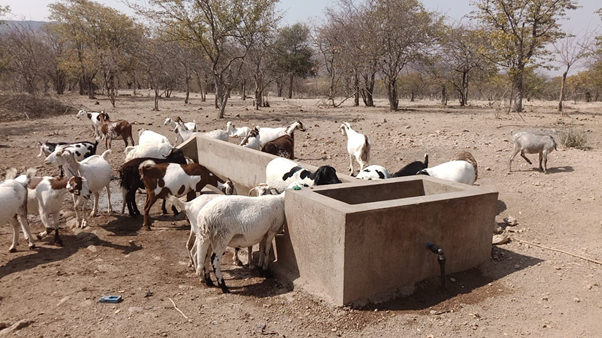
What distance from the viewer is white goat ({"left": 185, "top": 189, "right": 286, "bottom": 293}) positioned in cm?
498

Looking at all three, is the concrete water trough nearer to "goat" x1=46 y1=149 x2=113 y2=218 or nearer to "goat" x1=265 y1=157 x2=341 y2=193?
"goat" x1=265 y1=157 x2=341 y2=193

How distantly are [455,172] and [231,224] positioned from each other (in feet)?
13.2

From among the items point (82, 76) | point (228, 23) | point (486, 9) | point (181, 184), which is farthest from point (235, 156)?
point (82, 76)

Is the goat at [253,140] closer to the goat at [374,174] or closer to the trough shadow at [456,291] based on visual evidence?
the goat at [374,174]

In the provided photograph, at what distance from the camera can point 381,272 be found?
4.65 m

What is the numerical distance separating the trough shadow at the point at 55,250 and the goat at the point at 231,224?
1983 millimetres

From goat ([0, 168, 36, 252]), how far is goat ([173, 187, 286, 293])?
9.68 feet

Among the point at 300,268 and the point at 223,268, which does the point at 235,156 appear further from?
the point at 300,268

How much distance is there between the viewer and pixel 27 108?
72.8 feet

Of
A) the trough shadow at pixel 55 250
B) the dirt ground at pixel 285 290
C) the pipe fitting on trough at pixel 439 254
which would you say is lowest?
the trough shadow at pixel 55 250

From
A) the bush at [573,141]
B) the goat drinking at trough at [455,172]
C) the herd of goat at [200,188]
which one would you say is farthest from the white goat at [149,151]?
the bush at [573,141]

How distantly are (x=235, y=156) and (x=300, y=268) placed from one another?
15.0 feet

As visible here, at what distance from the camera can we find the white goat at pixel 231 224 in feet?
16.3

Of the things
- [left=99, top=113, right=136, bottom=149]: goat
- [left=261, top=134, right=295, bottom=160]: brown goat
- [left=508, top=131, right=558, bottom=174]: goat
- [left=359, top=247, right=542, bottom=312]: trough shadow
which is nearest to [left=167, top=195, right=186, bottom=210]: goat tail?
[left=359, top=247, right=542, bottom=312]: trough shadow
